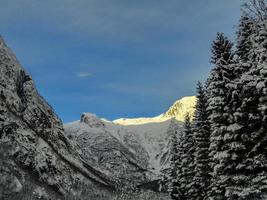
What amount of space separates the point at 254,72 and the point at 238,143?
210 inches

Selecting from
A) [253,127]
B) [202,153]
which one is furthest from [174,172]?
[253,127]

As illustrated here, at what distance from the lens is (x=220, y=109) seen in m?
30.5

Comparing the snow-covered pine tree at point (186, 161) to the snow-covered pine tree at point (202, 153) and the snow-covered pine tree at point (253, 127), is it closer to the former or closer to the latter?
the snow-covered pine tree at point (202, 153)

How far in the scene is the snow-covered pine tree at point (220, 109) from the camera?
97.4 ft

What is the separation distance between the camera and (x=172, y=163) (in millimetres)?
64125

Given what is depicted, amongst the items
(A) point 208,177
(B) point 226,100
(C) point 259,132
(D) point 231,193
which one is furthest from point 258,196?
(A) point 208,177

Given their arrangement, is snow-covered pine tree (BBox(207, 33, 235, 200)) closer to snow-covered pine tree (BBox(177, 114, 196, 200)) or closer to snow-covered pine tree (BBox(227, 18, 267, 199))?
snow-covered pine tree (BBox(227, 18, 267, 199))

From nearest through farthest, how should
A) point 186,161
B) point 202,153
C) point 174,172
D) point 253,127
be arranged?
point 253,127 → point 202,153 → point 186,161 → point 174,172

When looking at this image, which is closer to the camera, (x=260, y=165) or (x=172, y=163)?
(x=260, y=165)

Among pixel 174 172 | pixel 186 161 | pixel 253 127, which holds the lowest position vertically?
pixel 253 127

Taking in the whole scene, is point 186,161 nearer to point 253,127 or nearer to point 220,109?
point 220,109

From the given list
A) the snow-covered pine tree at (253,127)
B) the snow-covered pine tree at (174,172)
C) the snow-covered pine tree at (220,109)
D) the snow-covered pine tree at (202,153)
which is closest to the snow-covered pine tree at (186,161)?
the snow-covered pine tree at (174,172)

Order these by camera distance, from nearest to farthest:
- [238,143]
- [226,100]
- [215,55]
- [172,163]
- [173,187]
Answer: [238,143] < [226,100] < [215,55] < [173,187] < [172,163]

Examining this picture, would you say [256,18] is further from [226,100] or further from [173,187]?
[173,187]
